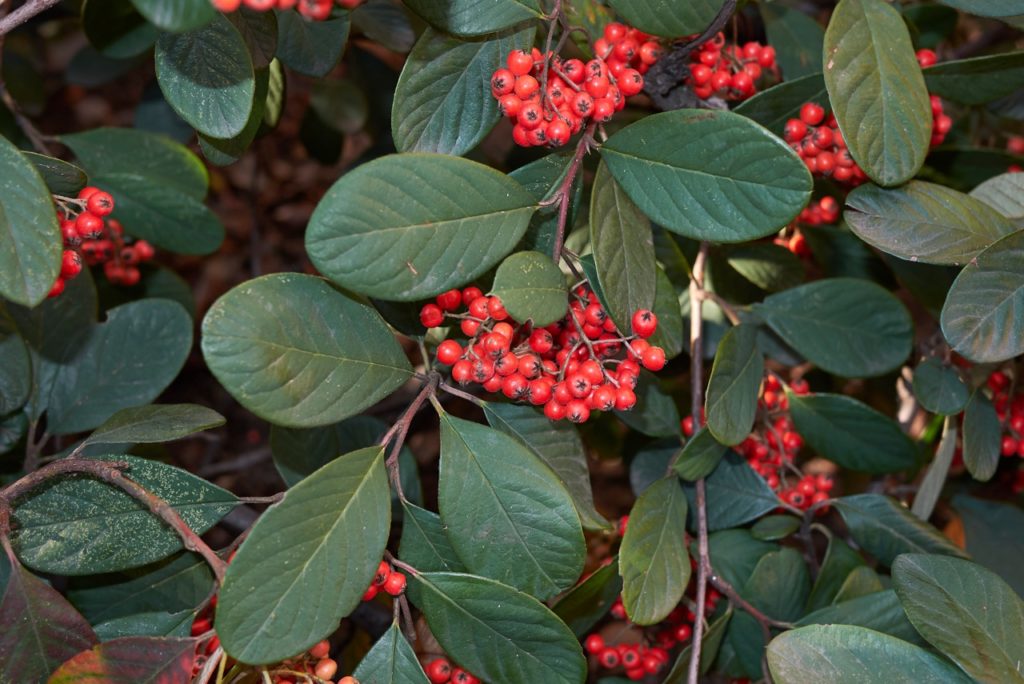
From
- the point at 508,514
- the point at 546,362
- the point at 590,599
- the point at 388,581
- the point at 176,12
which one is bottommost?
the point at 590,599

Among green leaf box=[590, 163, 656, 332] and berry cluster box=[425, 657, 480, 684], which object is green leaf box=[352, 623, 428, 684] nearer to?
berry cluster box=[425, 657, 480, 684]

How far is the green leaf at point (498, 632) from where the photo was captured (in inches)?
45.1

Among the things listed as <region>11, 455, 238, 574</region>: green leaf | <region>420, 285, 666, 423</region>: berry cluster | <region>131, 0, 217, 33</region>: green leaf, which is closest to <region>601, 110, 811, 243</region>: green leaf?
<region>420, 285, 666, 423</region>: berry cluster

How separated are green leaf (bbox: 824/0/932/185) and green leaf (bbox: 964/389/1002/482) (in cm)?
45

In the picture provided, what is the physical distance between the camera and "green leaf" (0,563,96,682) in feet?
3.74

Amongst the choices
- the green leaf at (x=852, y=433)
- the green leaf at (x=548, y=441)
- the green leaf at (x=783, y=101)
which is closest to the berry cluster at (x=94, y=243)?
the green leaf at (x=548, y=441)

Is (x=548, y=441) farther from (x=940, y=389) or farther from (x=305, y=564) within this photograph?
(x=940, y=389)

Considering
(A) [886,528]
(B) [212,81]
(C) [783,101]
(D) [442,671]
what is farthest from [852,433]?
(B) [212,81]

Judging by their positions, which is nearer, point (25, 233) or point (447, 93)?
point (25, 233)

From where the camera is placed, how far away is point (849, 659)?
114 centimetres

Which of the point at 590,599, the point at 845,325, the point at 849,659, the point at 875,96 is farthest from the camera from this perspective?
the point at 845,325

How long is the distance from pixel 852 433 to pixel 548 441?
63 cm

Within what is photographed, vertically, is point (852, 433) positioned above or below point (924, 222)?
below

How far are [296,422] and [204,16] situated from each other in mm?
440
